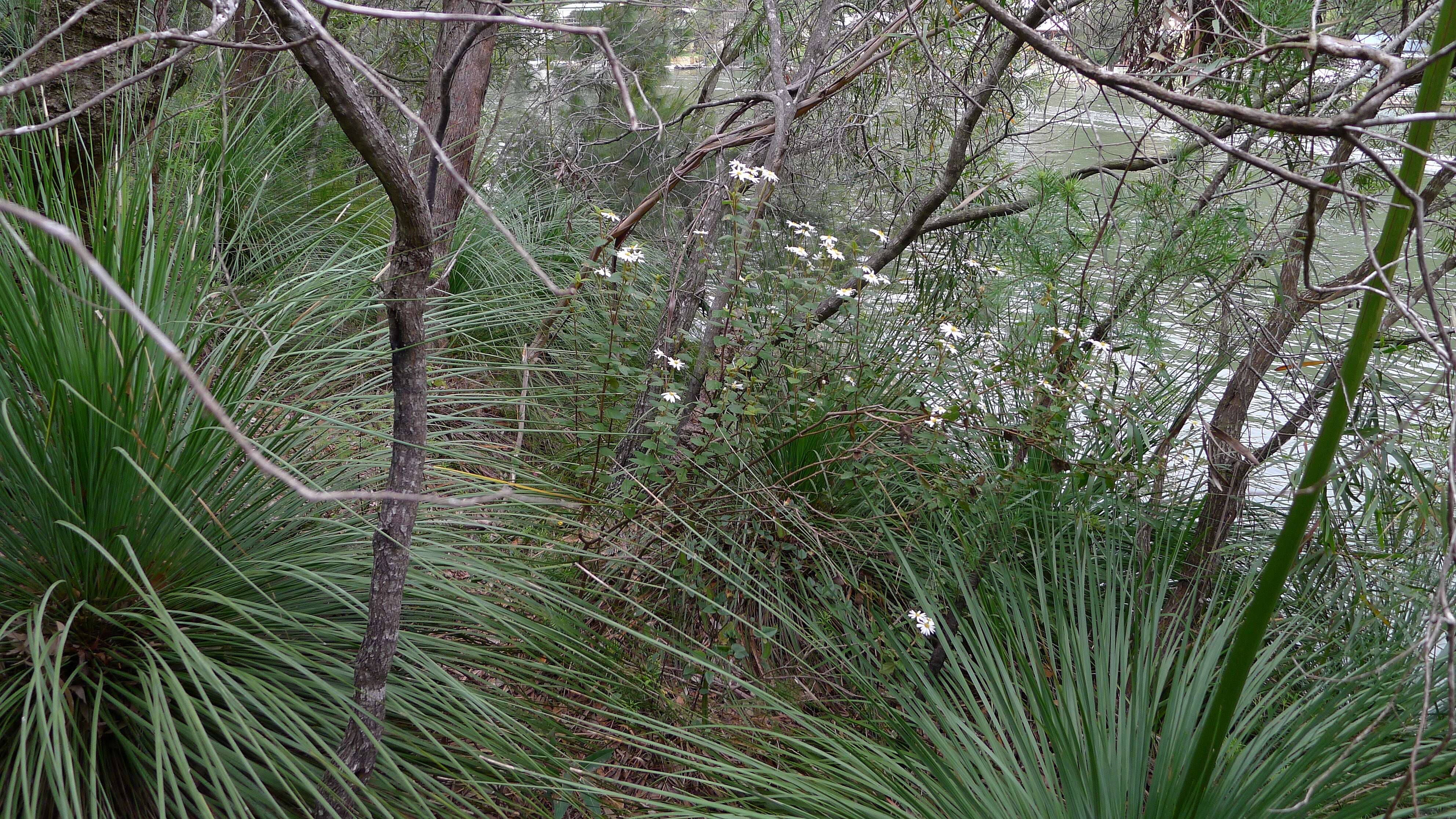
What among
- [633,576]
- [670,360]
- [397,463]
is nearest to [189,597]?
[397,463]

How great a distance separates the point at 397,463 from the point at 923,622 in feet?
3.99

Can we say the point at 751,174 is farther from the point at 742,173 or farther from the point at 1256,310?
the point at 1256,310

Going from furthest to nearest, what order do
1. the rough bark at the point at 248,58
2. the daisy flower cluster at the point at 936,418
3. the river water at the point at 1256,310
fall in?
1. the rough bark at the point at 248,58
2. the river water at the point at 1256,310
3. the daisy flower cluster at the point at 936,418

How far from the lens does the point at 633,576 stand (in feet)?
8.14

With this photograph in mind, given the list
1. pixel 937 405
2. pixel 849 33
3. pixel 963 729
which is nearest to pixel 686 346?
pixel 937 405

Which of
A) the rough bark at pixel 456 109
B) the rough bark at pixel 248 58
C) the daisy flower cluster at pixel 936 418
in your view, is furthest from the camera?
the rough bark at pixel 456 109

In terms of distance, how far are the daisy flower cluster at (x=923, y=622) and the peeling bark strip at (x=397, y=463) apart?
3.63 feet

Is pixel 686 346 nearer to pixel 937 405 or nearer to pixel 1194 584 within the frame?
pixel 937 405

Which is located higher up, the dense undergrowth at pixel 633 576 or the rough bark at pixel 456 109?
the rough bark at pixel 456 109

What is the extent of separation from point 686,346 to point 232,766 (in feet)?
5.53

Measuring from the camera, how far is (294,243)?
3.49 m

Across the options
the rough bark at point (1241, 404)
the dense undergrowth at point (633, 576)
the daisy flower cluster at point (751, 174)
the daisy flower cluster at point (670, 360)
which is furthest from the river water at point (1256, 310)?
the daisy flower cluster at point (670, 360)

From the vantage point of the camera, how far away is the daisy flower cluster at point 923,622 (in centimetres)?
205

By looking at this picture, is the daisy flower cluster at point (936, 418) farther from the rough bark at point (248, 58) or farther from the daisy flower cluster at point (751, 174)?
the rough bark at point (248, 58)
